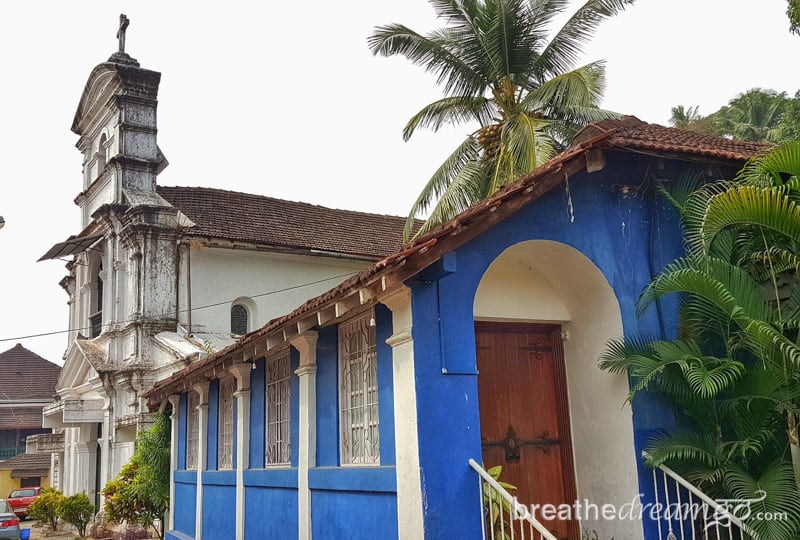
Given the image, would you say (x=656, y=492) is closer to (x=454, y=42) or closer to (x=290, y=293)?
(x=454, y=42)

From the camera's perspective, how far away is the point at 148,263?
18.9 m

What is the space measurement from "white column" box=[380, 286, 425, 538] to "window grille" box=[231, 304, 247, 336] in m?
13.3

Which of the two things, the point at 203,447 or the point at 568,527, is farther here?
the point at 203,447

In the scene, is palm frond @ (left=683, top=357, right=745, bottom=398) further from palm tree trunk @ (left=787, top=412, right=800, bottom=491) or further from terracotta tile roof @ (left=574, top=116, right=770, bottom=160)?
terracotta tile roof @ (left=574, top=116, right=770, bottom=160)

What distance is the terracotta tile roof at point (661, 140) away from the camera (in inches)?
309

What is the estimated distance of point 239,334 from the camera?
1972 cm

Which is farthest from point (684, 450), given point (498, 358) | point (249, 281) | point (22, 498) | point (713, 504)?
point (22, 498)

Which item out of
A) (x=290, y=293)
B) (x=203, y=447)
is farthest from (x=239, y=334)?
(x=203, y=447)

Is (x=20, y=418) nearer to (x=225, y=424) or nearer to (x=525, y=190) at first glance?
(x=225, y=424)

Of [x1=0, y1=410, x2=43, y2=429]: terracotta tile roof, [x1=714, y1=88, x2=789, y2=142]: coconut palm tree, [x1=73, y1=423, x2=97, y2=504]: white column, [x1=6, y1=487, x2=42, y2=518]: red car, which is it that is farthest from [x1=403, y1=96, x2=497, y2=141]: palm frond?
[x1=0, y1=410, x2=43, y2=429]: terracotta tile roof

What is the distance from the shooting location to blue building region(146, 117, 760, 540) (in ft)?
22.3

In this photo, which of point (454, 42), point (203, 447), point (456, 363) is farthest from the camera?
point (454, 42)

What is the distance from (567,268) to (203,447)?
760 cm

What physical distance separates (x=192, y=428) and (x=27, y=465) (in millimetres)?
25427
